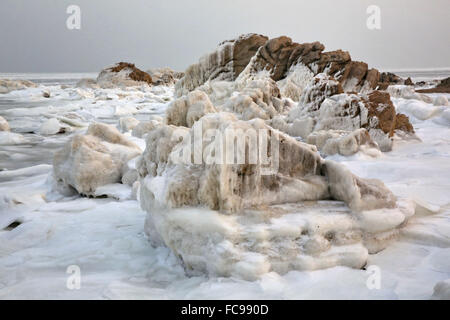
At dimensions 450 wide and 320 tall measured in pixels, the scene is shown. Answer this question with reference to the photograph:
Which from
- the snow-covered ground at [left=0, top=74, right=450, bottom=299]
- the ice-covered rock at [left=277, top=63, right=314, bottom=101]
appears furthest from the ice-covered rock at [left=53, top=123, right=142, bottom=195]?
the ice-covered rock at [left=277, top=63, right=314, bottom=101]

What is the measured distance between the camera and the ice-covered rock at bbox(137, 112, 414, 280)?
2279 millimetres

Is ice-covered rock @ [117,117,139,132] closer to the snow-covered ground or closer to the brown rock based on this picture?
the snow-covered ground

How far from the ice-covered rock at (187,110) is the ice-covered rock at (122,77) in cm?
3168

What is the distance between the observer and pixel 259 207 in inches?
99.0

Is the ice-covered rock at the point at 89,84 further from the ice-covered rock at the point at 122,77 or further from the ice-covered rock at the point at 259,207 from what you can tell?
the ice-covered rock at the point at 259,207

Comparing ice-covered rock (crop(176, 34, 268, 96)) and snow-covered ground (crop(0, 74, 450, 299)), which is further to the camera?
ice-covered rock (crop(176, 34, 268, 96))

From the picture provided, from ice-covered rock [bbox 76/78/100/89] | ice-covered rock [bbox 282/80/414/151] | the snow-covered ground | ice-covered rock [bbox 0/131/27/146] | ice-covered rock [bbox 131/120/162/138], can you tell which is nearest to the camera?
the snow-covered ground

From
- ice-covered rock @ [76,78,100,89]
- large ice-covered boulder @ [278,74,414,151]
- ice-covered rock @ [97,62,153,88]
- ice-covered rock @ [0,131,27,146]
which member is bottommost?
ice-covered rock @ [0,131,27,146]

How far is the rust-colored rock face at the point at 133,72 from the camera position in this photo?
3694cm

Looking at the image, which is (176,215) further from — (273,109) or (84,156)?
(273,109)

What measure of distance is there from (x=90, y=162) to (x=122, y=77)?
113 feet

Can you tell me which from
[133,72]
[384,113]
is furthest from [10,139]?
[133,72]

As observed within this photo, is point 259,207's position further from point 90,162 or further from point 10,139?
point 10,139
